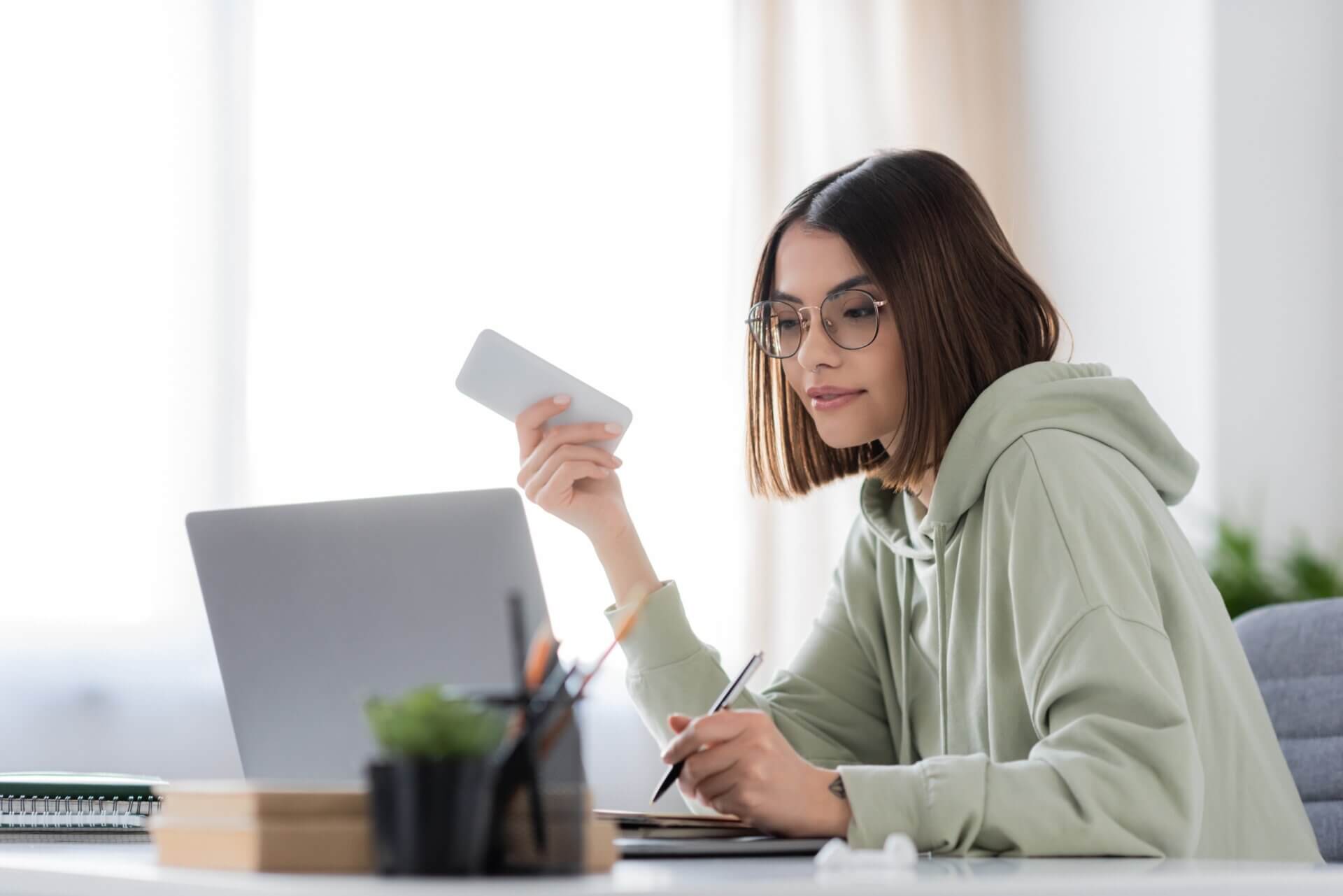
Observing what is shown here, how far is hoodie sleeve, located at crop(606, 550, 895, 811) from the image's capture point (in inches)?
54.1

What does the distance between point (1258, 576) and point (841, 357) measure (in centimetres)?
156

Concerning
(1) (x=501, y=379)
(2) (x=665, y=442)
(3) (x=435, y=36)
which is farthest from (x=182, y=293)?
(1) (x=501, y=379)

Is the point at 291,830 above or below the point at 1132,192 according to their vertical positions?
below

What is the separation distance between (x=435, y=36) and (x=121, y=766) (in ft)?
4.62

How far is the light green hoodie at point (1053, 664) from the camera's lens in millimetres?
897

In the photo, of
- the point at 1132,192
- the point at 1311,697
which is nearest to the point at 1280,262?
the point at 1132,192

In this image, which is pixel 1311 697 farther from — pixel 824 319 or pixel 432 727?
pixel 432 727

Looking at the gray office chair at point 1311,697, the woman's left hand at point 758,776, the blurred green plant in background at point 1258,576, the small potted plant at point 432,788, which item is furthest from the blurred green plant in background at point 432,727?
the blurred green plant in background at point 1258,576

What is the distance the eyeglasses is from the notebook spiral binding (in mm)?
724

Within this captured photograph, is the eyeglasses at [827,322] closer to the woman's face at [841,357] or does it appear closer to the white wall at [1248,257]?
the woman's face at [841,357]

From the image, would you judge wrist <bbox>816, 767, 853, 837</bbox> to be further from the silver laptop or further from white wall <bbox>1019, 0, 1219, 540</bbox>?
white wall <bbox>1019, 0, 1219, 540</bbox>

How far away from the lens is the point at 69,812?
3.33 ft

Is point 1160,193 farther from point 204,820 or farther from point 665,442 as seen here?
point 204,820

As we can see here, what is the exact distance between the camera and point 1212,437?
110 inches
